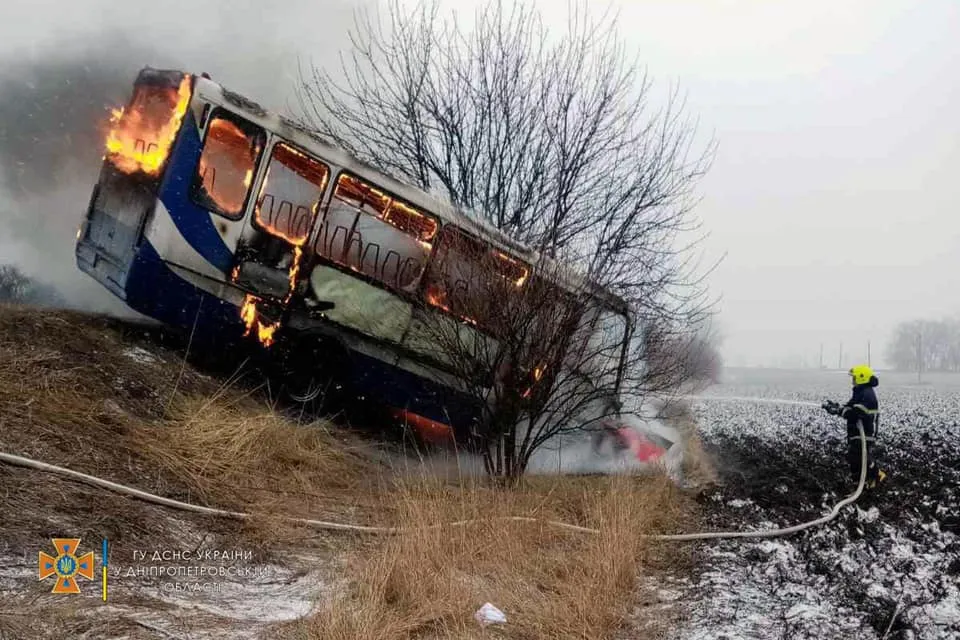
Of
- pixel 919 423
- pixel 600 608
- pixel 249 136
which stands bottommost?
pixel 600 608

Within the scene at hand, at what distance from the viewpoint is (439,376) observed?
8.43 m

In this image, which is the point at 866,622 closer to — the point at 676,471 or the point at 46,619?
the point at 46,619

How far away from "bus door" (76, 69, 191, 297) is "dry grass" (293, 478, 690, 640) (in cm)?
443

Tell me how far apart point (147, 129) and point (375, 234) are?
8.67 feet

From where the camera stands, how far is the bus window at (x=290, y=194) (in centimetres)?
804

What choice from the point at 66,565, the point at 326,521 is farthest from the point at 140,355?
Result: the point at 66,565

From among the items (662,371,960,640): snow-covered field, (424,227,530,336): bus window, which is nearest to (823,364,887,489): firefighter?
(662,371,960,640): snow-covered field

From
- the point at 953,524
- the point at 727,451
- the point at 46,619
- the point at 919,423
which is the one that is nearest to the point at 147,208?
the point at 46,619

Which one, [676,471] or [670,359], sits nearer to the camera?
[670,359]

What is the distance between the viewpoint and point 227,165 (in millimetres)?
7809

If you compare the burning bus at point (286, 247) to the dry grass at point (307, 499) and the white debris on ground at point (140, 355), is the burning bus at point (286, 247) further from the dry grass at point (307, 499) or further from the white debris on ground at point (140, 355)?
the dry grass at point (307, 499)

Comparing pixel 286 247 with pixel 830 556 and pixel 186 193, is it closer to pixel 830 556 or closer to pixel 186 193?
pixel 186 193

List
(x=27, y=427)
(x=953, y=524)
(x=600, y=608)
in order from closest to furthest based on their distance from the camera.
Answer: (x=600, y=608) < (x=27, y=427) < (x=953, y=524)

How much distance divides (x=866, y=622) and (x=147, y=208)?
7217mm
